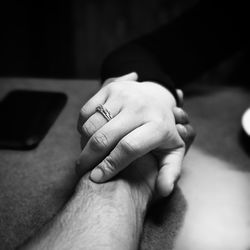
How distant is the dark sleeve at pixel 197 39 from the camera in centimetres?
85

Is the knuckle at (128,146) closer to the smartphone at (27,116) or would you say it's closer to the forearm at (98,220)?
the forearm at (98,220)

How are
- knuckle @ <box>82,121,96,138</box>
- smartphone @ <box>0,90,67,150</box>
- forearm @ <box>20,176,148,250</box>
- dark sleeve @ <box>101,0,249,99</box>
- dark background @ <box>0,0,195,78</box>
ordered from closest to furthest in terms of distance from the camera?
forearm @ <box>20,176,148,250</box>
knuckle @ <box>82,121,96,138</box>
smartphone @ <box>0,90,67,150</box>
dark sleeve @ <box>101,0,249,99</box>
dark background @ <box>0,0,195,78</box>

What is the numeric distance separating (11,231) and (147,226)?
0.63 feet

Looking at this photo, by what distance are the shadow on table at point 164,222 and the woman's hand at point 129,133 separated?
0.12 ft

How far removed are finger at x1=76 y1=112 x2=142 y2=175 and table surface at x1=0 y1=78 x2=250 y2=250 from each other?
78mm

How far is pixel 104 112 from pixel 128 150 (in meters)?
0.09

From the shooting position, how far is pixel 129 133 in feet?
1.59

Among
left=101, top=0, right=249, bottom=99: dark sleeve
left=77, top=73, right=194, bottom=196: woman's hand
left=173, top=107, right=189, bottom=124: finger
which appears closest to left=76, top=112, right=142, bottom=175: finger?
Answer: left=77, top=73, right=194, bottom=196: woman's hand

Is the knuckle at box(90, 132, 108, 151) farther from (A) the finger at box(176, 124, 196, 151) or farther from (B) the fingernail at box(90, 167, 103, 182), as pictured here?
(A) the finger at box(176, 124, 196, 151)

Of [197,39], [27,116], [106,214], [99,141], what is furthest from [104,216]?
[197,39]

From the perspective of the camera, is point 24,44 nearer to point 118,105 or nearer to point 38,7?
point 38,7

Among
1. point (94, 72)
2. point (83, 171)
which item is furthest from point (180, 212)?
point (94, 72)

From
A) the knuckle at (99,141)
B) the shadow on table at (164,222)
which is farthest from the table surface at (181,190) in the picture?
the knuckle at (99,141)

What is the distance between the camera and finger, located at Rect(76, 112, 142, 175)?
480 mm
